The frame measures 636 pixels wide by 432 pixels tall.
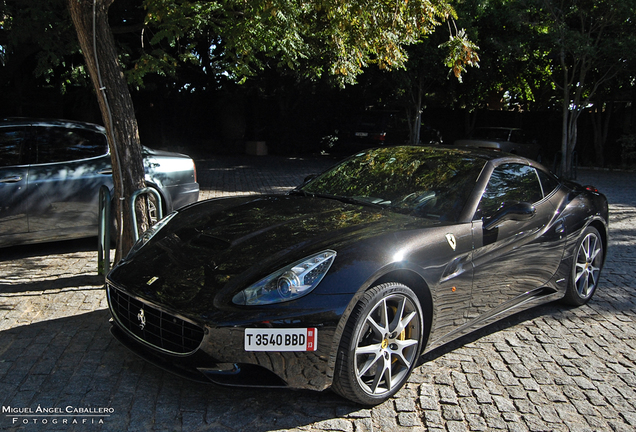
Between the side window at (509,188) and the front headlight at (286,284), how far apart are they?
4.78ft

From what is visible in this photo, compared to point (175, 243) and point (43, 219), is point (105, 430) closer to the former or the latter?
point (175, 243)

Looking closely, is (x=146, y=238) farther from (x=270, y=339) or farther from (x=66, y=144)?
(x=66, y=144)

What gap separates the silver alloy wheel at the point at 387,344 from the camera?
3215 mm

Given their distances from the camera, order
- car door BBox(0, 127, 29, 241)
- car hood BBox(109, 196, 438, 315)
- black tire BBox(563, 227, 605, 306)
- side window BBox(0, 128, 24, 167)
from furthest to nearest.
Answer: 1. side window BBox(0, 128, 24, 167)
2. car door BBox(0, 127, 29, 241)
3. black tire BBox(563, 227, 605, 306)
4. car hood BBox(109, 196, 438, 315)

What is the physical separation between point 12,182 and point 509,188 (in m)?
5.08

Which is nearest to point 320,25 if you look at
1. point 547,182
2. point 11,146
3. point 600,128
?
point 11,146

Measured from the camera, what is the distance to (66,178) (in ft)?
21.1

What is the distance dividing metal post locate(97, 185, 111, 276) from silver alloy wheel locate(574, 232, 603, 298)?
4.21 m

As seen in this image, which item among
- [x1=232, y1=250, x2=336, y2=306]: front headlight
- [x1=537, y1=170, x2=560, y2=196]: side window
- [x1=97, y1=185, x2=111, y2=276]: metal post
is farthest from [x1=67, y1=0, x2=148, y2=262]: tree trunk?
[x1=537, y1=170, x2=560, y2=196]: side window

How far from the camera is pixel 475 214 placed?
3947mm

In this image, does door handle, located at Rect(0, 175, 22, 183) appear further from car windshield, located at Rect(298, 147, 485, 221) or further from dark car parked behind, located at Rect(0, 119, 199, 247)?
car windshield, located at Rect(298, 147, 485, 221)

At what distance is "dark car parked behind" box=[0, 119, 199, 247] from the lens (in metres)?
6.08

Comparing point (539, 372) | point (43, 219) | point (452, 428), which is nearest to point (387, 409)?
point (452, 428)

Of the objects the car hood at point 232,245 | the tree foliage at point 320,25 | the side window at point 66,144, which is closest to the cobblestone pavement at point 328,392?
the car hood at point 232,245
